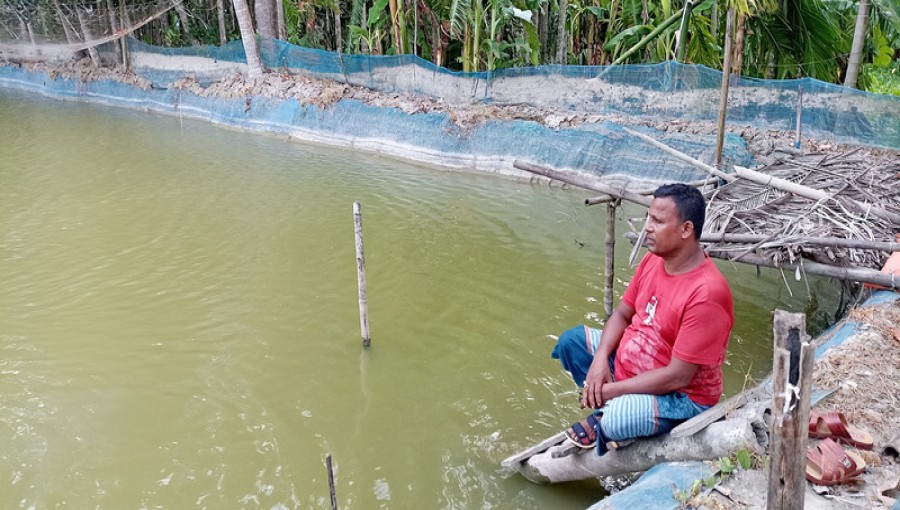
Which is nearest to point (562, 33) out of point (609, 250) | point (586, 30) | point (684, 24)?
point (586, 30)

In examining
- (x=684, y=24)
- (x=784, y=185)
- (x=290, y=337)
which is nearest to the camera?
(x=784, y=185)

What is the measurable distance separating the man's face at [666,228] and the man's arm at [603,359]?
0.49 metres

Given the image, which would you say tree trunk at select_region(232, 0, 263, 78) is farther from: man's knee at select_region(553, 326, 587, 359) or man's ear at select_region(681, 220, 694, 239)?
man's ear at select_region(681, 220, 694, 239)

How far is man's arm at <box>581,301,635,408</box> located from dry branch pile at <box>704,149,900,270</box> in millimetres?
2176

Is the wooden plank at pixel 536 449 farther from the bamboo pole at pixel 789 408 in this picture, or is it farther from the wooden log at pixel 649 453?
the bamboo pole at pixel 789 408

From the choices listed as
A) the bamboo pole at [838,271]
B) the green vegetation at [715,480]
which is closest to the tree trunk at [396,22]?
the bamboo pole at [838,271]

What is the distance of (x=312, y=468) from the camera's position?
416 cm

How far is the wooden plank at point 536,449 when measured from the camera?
366 centimetres

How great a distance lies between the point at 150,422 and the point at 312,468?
1262 millimetres

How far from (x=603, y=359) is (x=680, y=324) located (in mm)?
500

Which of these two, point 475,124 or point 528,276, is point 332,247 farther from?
point 475,124

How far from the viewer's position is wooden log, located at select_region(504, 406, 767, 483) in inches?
113

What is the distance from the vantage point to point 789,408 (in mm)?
1956

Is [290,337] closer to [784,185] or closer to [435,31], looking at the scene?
[784,185]
